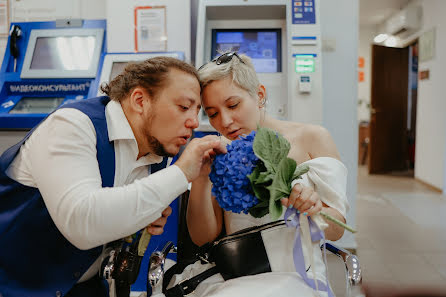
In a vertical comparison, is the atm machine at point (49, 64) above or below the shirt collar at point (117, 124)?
above

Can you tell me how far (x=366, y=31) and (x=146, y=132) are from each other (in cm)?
1004

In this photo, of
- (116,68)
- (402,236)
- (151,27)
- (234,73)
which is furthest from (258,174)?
(402,236)

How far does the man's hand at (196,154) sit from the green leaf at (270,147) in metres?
0.14

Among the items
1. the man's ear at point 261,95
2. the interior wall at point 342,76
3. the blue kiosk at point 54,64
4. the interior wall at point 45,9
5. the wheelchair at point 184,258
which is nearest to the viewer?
the wheelchair at point 184,258

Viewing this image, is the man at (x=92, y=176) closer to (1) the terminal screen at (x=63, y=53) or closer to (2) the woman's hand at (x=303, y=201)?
(2) the woman's hand at (x=303, y=201)

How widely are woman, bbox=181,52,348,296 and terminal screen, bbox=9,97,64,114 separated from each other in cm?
174

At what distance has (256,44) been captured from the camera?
2.81m

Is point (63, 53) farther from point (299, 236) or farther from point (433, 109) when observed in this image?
point (433, 109)

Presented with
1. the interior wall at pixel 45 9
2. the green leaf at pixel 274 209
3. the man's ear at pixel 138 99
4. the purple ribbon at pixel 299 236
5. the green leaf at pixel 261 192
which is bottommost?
the purple ribbon at pixel 299 236

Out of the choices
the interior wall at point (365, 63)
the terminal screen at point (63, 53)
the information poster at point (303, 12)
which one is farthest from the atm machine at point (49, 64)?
the interior wall at point (365, 63)

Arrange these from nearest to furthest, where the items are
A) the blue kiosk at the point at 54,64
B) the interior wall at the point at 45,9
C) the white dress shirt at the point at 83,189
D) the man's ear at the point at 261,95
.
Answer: the white dress shirt at the point at 83,189
the man's ear at the point at 261,95
the blue kiosk at the point at 54,64
the interior wall at the point at 45,9

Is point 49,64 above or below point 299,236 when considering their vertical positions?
above

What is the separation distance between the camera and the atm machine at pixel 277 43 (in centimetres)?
267

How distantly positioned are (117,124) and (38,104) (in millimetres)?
1971
